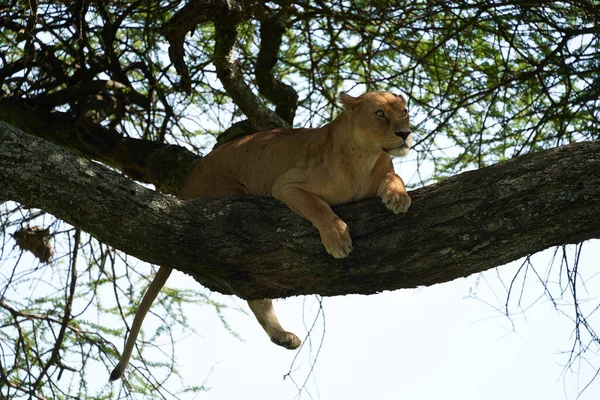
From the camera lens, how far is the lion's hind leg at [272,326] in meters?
6.11

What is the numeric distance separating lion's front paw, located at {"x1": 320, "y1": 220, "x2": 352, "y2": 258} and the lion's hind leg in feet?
5.93

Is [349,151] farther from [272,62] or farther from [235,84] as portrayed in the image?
[272,62]

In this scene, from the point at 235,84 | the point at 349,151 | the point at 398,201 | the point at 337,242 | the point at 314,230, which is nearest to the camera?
the point at 337,242

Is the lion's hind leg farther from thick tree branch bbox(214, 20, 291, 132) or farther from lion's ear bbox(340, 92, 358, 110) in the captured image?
lion's ear bbox(340, 92, 358, 110)

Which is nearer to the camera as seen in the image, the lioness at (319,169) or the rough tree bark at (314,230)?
the rough tree bark at (314,230)

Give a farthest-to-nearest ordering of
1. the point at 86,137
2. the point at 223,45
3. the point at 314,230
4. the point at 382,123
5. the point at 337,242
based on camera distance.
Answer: the point at 86,137
the point at 223,45
the point at 382,123
the point at 314,230
the point at 337,242

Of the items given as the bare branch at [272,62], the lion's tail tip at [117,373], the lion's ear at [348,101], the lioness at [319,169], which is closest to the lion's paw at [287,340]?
the lioness at [319,169]

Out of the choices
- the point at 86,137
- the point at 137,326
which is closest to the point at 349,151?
the point at 137,326

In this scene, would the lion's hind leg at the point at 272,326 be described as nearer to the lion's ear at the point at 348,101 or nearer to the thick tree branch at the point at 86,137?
the thick tree branch at the point at 86,137

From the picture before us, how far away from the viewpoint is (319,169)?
5.41 m

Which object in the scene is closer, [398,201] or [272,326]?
[398,201]

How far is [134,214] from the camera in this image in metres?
4.52

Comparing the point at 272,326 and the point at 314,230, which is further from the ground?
the point at 272,326

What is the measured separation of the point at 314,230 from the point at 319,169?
2.73 ft
